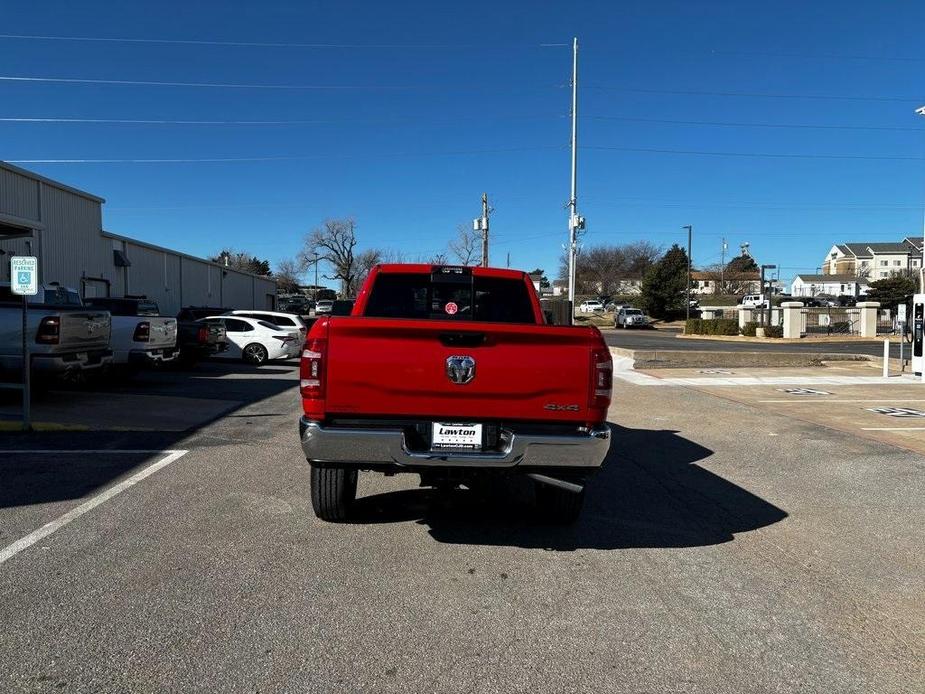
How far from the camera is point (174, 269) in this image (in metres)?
33.8

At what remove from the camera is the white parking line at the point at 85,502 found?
4.65m

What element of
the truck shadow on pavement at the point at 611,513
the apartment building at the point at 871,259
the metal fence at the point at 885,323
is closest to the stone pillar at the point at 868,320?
the metal fence at the point at 885,323

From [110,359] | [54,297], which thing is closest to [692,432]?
[110,359]

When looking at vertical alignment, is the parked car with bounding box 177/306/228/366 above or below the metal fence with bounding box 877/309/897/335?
below

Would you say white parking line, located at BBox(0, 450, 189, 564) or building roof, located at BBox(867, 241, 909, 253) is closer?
white parking line, located at BBox(0, 450, 189, 564)

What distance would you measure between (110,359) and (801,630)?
11.2 metres

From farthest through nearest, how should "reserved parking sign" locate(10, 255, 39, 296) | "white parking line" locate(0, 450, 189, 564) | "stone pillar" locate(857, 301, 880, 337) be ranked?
1. "stone pillar" locate(857, 301, 880, 337)
2. "reserved parking sign" locate(10, 255, 39, 296)
3. "white parking line" locate(0, 450, 189, 564)

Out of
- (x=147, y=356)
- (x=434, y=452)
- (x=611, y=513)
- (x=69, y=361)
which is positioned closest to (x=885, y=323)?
(x=147, y=356)

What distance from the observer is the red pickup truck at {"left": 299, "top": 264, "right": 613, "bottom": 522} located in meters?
4.31

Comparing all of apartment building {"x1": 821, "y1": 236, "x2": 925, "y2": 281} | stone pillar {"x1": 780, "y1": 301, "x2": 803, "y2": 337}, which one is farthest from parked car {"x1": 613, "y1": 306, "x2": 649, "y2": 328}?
apartment building {"x1": 821, "y1": 236, "x2": 925, "y2": 281}

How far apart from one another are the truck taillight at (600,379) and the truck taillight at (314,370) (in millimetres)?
1703

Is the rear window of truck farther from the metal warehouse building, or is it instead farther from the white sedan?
the white sedan

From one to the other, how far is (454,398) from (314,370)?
89 cm

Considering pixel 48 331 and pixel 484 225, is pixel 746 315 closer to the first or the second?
pixel 484 225
